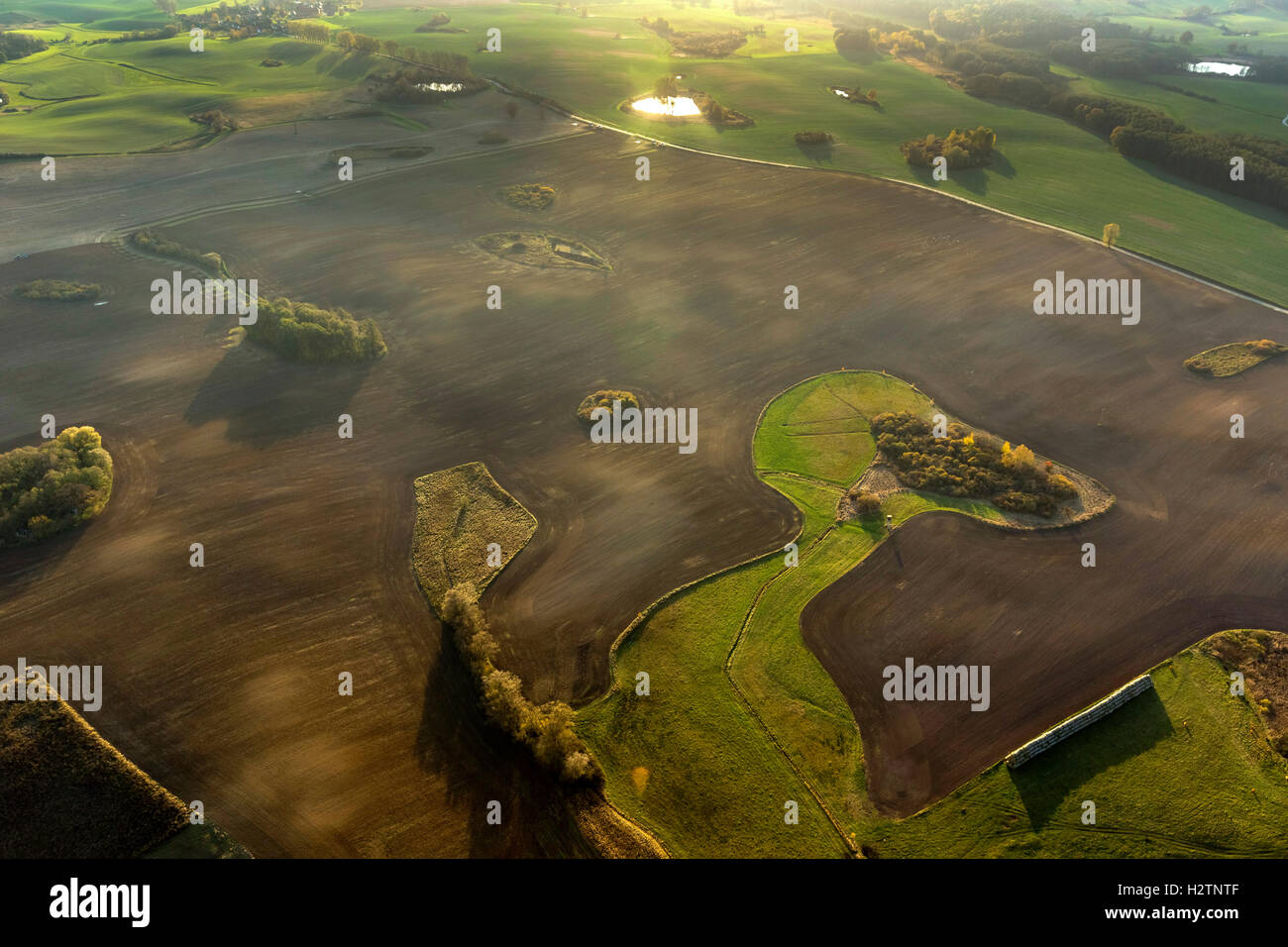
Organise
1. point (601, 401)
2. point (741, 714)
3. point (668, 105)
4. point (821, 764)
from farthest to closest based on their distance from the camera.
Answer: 1. point (668, 105)
2. point (601, 401)
3. point (741, 714)
4. point (821, 764)

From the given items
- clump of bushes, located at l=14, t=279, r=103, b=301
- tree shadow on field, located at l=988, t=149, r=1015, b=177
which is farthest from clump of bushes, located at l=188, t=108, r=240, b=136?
tree shadow on field, located at l=988, t=149, r=1015, b=177

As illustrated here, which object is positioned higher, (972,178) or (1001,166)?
(1001,166)

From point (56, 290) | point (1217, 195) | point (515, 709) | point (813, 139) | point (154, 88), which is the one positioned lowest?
point (515, 709)

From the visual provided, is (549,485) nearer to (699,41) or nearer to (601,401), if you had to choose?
(601,401)

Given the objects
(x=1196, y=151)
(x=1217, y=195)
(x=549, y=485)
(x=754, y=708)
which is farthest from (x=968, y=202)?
(x=754, y=708)

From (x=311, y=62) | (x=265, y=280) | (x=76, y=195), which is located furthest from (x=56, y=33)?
(x=265, y=280)

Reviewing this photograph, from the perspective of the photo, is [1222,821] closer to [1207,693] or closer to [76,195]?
[1207,693]
